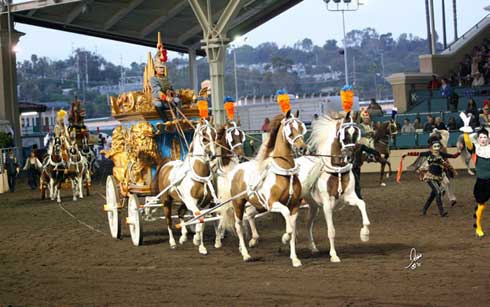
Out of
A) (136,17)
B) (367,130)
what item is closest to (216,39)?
(367,130)

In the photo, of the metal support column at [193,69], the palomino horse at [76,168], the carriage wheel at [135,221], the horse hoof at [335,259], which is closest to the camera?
the horse hoof at [335,259]

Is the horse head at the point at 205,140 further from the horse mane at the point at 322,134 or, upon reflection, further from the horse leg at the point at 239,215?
the horse mane at the point at 322,134

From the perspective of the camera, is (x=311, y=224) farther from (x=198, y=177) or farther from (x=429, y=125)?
(x=429, y=125)

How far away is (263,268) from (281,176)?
1.24 metres

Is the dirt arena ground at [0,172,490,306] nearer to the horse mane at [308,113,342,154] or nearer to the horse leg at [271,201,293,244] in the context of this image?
the horse leg at [271,201,293,244]

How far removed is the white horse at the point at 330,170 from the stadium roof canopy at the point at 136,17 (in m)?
25.9

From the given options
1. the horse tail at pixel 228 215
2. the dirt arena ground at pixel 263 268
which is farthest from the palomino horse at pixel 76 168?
the horse tail at pixel 228 215

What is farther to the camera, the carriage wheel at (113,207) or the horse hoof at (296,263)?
the carriage wheel at (113,207)

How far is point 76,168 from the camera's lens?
27109 mm

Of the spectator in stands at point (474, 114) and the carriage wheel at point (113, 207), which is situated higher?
the spectator in stands at point (474, 114)

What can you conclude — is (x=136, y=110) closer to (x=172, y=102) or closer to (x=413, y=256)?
(x=172, y=102)

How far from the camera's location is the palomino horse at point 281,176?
12062 millimetres

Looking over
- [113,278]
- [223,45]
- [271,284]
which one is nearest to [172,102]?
[113,278]

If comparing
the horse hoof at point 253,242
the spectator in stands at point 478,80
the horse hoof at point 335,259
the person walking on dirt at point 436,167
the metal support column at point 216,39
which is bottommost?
the horse hoof at point 335,259
